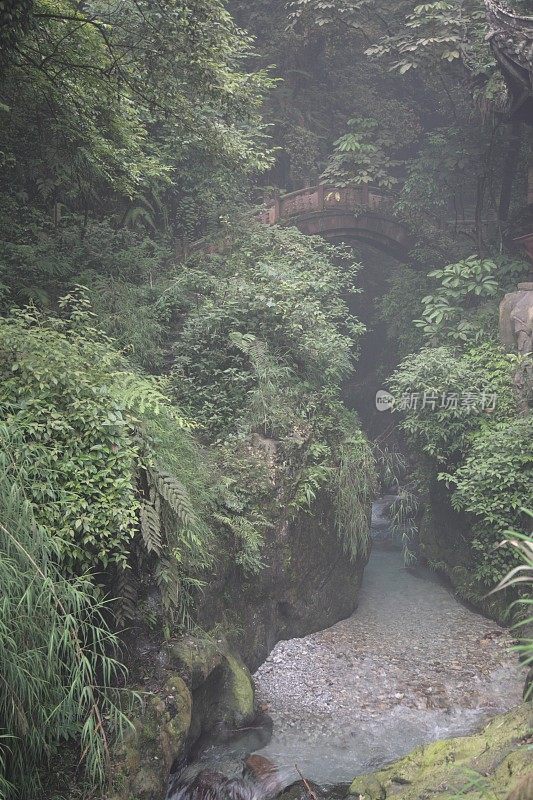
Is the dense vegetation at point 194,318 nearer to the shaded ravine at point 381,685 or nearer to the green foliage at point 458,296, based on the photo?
Answer: the green foliage at point 458,296

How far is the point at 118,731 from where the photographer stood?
14.9ft

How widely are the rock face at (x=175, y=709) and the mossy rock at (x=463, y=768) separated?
1.45 metres

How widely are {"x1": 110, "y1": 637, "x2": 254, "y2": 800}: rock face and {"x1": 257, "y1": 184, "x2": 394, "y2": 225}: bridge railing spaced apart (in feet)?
33.4

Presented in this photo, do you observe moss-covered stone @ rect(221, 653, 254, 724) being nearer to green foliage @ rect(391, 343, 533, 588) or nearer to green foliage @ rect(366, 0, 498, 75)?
green foliage @ rect(391, 343, 533, 588)

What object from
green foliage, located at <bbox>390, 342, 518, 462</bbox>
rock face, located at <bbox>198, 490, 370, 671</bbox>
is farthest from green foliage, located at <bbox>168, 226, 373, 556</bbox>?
green foliage, located at <bbox>390, 342, 518, 462</bbox>

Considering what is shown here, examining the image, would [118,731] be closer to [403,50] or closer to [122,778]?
[122,778]

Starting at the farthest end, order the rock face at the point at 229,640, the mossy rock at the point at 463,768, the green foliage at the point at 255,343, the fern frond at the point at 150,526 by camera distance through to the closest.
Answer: the green foliage at the point at 255,343, the fern frond at the point at 150,526, the rock face at the point at 229,640, the mossy rock at the point at 463,768

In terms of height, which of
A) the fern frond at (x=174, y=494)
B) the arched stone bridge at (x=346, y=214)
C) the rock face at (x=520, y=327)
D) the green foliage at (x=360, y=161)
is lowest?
the fern frond at (x=174, y=494)

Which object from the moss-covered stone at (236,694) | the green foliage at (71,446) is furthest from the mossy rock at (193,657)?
the green foliage at (71,446)

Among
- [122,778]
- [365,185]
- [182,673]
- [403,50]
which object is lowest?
[122,778]

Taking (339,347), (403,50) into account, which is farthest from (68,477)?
(403,50)

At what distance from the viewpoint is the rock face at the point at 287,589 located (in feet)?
22.9

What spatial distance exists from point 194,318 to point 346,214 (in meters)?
6.83

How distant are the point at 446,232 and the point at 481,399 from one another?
19.2ft
